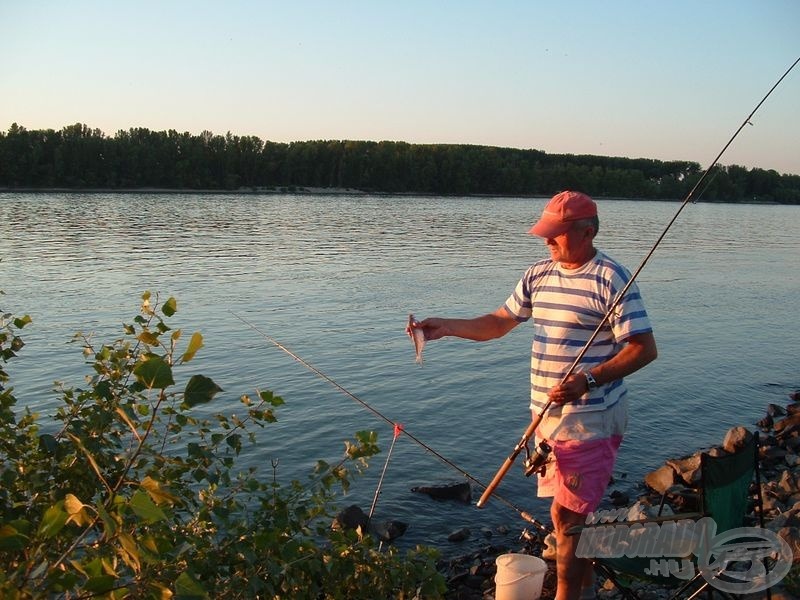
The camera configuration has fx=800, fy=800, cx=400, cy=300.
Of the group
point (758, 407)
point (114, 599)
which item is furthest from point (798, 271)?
point (114, 599)

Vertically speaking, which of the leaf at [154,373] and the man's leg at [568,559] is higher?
the leaf at [154,373]

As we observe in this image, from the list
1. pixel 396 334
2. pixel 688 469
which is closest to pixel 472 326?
pixel 688 469

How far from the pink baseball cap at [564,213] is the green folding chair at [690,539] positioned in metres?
1.37

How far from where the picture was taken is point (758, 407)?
41.4 feet

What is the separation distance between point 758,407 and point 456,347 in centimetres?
550

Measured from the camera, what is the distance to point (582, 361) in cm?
421

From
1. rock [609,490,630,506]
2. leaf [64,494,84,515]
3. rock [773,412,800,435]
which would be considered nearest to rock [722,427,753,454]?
rock [609,490,630,506]

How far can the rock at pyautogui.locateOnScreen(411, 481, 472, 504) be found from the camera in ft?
27.6

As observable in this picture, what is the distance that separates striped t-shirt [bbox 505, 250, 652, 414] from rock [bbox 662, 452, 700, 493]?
184 inches

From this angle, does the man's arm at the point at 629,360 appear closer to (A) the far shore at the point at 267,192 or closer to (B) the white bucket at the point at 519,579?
(B) the white bucket at the point at 519,579

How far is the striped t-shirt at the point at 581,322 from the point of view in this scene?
13.2ft

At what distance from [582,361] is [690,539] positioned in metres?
1.01

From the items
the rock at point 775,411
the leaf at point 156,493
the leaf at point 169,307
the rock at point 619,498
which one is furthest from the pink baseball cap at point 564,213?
the rock at point 775,411

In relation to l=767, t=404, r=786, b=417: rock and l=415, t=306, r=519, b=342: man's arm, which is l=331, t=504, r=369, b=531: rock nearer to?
l=415, t=306, r=519, b=342: man's arm
